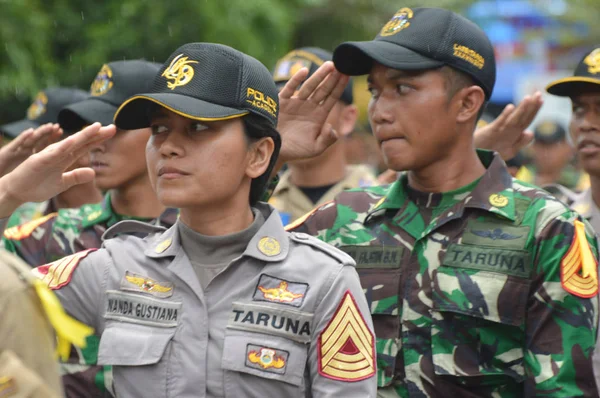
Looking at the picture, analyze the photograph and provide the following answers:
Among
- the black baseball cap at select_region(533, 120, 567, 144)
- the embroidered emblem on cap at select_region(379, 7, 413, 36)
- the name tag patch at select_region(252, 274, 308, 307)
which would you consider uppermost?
the embroidered emblem on cap at select_region(379, 7, 413, 36)

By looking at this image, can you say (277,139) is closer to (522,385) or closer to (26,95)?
(522,385)

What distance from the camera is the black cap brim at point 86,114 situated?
17.1ft

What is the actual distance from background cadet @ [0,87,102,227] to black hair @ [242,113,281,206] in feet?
4.47

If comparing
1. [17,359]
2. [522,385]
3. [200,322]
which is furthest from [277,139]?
[17,359]

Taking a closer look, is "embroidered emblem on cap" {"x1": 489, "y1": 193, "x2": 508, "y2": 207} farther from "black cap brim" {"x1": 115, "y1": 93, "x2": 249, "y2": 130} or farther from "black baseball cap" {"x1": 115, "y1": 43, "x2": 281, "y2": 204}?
"black cap brim" {"x1": 115, "y1": 93, "x2": 249, "y2": 130}

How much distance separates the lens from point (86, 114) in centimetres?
523

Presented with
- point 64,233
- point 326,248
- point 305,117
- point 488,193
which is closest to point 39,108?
point 64,233

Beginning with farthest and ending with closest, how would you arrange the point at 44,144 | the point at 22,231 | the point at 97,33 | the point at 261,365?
the point at 97,33
the point at 22,231
the point at 44,144
the point at 261,365

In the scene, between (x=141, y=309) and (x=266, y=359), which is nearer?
(x=266, y=359)

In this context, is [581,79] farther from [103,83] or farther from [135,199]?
→ [103,83]

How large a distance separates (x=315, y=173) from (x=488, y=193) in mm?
2927

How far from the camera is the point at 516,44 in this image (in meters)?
30.4

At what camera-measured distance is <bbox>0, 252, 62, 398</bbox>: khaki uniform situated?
215cm

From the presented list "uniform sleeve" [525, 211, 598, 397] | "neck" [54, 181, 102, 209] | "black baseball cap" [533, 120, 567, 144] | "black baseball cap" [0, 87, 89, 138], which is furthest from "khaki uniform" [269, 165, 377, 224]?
"black baseball cap" [533, 120, 567, 144]
